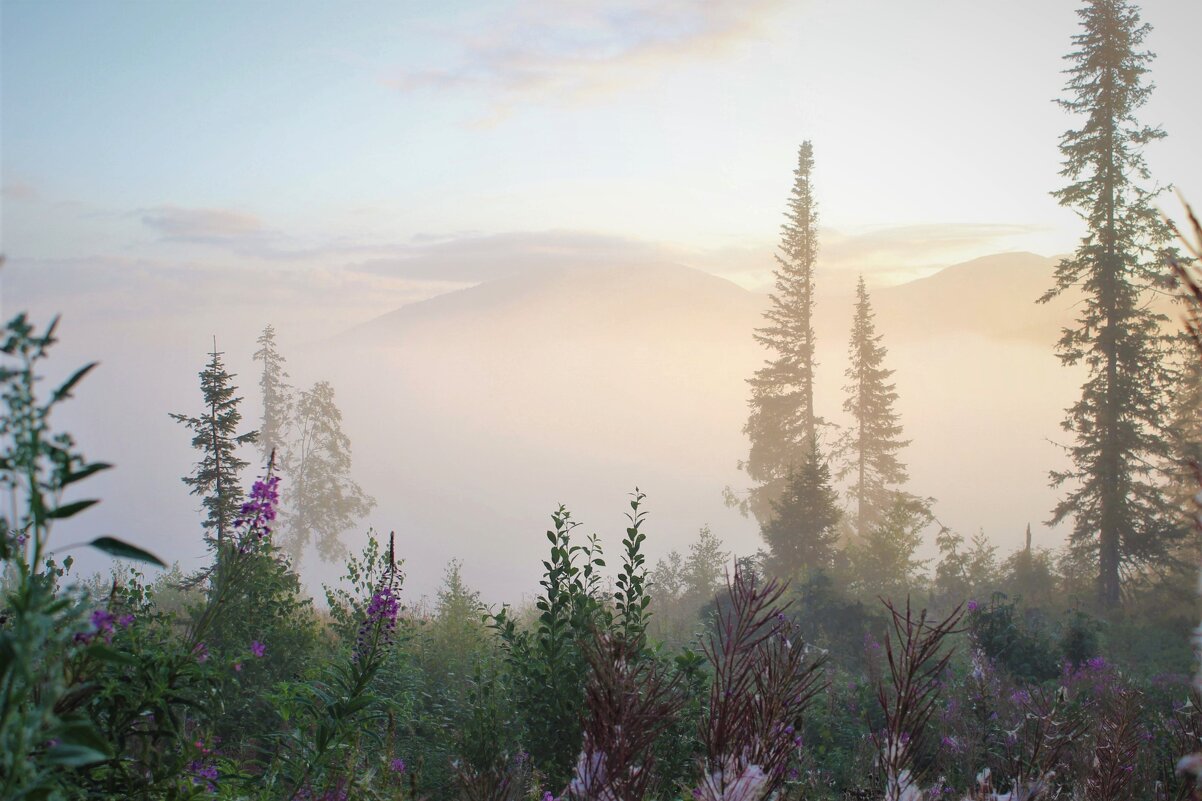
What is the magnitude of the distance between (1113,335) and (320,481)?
3057 cm

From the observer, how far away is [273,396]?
36031 mm

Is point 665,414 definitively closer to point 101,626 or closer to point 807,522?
point 807,522

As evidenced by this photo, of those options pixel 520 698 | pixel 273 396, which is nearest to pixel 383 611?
pixel 520 698

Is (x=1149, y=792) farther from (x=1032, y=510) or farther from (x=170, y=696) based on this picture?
(x=1032, y=510)

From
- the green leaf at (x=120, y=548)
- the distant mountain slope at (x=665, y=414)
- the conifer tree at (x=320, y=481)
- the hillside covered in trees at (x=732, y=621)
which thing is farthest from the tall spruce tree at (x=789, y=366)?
the distant mountain slope at (x=665, y=414)

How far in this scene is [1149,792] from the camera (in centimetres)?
655

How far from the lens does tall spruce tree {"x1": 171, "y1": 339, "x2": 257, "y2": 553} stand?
38.6 ft

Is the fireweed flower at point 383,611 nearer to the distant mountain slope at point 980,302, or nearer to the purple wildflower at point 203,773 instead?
the purple wildflower at point 203,773

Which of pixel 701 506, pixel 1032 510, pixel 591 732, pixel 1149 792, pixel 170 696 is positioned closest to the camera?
A: pixel 591 732

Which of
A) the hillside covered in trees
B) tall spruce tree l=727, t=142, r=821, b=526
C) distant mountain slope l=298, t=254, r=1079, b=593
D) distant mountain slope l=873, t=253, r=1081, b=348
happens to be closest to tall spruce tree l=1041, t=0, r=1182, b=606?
the hillside covered in trees

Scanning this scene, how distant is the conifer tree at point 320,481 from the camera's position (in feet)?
118

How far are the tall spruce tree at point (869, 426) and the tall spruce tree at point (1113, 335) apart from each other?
31.5 feet

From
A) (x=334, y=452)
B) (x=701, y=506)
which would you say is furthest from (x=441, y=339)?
(x=334, y=452)

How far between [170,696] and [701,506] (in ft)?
327
